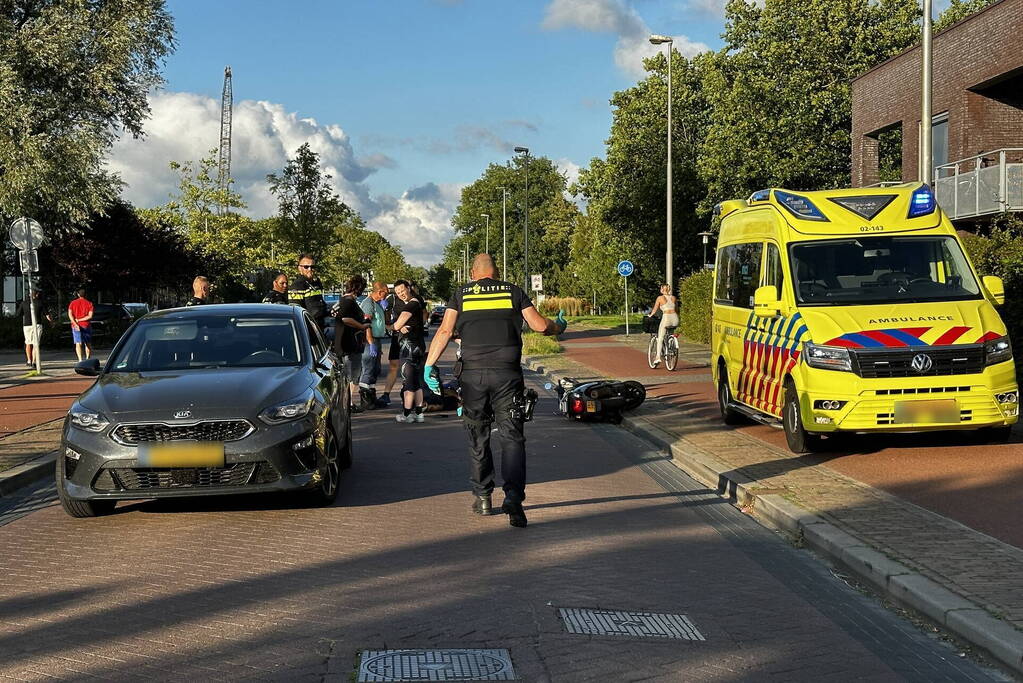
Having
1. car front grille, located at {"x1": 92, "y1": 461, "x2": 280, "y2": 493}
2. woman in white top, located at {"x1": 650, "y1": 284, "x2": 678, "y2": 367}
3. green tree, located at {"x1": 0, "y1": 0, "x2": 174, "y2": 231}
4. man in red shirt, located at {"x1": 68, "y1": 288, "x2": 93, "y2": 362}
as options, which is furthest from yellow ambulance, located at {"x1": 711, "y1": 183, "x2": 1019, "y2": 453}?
green tree, located at {"x1": 0, "y1": 0, "x2": 174, "y2": 231}

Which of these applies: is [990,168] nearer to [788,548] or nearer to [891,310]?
[891,310]

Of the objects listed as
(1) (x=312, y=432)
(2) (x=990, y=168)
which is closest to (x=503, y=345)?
(1) (x=312, y=432)

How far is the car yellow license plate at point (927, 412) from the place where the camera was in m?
10.3

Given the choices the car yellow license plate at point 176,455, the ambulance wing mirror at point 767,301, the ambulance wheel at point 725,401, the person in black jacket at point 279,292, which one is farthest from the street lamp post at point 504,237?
the car yellow license plate at point 176,455

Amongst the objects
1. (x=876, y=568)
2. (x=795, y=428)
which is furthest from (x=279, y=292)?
(x=876, y=568)

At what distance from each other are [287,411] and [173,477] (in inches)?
34.0

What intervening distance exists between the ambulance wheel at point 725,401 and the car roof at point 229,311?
5918mm

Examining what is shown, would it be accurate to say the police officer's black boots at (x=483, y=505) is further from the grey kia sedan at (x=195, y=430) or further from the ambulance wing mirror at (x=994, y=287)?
the ambulance wing mirror at (x=994, y=287)

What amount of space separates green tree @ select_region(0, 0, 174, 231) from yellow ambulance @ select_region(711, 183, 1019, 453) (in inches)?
893

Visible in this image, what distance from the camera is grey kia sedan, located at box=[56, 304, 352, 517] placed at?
7.64 meters

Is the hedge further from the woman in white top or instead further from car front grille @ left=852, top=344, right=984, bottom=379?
car front grille @ left=852, top=344, right=984, bottom=379

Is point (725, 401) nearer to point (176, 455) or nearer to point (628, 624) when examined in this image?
point (176, 455)

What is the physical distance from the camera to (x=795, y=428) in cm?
1101

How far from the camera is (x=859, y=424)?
1041 cm
